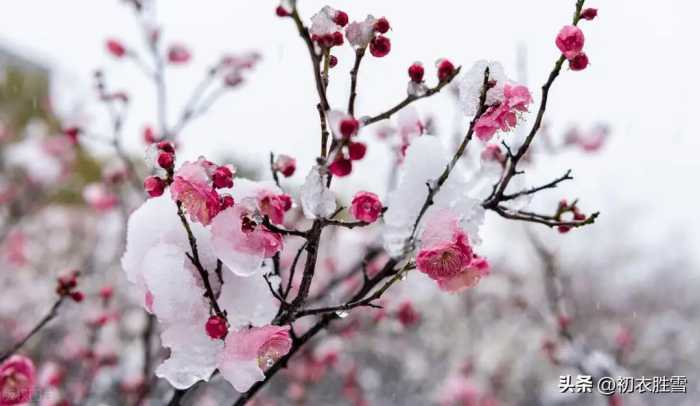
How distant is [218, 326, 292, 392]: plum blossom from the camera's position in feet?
3.20

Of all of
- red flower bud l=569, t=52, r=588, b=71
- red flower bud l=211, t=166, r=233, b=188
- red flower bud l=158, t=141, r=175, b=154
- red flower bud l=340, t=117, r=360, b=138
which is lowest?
red flower bud l=211, t=166, r=233, b=188

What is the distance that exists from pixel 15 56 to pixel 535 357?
2087 centimetres

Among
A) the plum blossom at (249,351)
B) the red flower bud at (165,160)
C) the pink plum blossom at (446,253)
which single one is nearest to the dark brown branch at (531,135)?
the pink plum blossom at (446,253)

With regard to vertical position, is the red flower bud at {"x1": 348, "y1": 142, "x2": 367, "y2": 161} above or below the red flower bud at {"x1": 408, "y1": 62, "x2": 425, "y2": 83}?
below

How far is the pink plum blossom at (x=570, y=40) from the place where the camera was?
1.02m

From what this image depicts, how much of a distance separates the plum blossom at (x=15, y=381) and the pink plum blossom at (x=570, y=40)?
1293 millimetres

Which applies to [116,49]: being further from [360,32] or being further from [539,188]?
[539,188]

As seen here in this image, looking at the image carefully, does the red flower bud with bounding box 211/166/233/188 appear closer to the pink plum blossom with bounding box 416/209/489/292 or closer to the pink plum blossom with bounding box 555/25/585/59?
the pink plum blossom with bounding box 416/209/489/292

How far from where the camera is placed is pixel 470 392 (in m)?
4.29

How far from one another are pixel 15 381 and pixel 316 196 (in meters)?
0.87

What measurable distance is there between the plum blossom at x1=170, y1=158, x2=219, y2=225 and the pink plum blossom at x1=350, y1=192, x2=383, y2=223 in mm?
229

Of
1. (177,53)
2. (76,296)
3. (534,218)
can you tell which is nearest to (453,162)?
(534,218)

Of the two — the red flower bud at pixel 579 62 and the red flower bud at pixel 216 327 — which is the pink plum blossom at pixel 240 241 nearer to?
the red flower bud at pixel 216 327

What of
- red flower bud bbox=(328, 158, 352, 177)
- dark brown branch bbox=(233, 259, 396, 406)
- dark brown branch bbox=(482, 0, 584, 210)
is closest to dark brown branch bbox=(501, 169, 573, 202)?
dark brown branch bbox=(482, 0, 584, 210)
